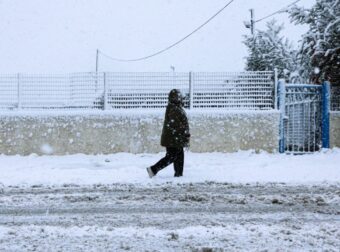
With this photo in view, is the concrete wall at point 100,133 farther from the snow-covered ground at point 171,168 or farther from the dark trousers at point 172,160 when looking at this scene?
the dark trousers at point 172,160

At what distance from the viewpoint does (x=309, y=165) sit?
36.3 ft

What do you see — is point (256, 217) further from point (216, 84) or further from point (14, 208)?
point (216, 84)

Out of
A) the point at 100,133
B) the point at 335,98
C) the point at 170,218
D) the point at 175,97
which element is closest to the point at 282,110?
the point at 335,98

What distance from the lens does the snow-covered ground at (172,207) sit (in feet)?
15.3

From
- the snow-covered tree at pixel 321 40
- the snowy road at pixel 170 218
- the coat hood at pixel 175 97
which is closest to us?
the snowy road at pixel 170 218

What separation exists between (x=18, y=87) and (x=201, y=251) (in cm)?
1069

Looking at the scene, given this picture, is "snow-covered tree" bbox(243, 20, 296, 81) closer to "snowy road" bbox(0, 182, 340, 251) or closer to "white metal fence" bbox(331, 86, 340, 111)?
"white metal fence" bbox(331, 86, 340, 111)

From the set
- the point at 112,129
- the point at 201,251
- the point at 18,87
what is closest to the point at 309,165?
the point at 112,129

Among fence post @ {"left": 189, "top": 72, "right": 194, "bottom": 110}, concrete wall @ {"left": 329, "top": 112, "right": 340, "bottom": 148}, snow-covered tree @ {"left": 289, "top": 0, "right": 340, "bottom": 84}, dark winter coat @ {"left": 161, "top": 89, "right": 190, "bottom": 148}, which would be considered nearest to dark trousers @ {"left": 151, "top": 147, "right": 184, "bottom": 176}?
dark winter coat @ {"left": 161, "top": 89, "right": 190, "bottom": 148}

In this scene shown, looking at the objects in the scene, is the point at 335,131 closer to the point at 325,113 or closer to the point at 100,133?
the point at 325,113

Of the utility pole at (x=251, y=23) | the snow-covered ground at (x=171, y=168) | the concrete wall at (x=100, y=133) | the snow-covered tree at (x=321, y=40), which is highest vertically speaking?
the utility pole at (x=251, y=23)

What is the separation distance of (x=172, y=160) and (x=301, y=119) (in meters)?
5.58

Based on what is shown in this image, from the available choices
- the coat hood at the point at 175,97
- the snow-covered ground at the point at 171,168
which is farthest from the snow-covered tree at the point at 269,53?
the coat hood at the point at 175,97

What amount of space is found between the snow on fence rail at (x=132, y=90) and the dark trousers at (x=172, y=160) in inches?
166
